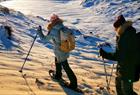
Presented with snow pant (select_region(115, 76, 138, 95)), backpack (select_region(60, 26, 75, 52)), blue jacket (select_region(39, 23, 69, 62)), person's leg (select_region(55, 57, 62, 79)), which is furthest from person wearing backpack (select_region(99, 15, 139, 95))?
person's leg (select_region(55, 57, 62, 79))

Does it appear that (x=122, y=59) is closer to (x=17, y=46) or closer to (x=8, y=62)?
(x=8, y=62)

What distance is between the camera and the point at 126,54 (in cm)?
781

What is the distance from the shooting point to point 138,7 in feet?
112

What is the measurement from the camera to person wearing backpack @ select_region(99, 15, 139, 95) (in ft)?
25.2

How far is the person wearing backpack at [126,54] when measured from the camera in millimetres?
7691

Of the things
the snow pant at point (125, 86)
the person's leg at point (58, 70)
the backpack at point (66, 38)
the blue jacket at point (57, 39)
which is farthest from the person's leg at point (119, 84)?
the person's leg at point (58, 70)

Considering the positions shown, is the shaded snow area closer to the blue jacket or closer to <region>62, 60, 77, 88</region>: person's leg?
<region>62, 60, 77, 88</region>: person's leg

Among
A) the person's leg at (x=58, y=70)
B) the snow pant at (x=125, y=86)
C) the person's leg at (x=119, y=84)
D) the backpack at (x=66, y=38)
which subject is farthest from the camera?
the person's leg at (x=58, y=70)

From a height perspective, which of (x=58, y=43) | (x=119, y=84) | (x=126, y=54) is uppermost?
(x=58, y=43)

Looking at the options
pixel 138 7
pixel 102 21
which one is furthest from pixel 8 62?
pixel 138 7

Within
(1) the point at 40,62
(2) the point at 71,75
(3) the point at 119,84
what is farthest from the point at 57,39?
(1) the point at 40,62

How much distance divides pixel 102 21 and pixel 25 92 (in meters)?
24.0

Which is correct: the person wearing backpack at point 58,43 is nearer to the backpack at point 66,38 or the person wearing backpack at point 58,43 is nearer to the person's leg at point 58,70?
the backpack at point 66,38

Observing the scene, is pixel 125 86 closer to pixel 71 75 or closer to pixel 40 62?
pixel 71 75
